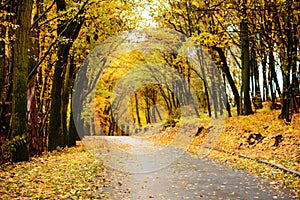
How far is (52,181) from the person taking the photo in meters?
11.4

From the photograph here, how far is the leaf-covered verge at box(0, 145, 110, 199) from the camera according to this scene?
9523 mm

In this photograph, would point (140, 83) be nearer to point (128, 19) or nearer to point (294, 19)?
point (128, 19)

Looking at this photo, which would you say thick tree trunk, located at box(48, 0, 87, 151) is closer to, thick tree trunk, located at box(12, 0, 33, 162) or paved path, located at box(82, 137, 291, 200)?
thick tree trunk, located at box(12, 0, 33, 162)

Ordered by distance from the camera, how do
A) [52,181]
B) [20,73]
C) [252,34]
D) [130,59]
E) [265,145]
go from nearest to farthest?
[52,181] → [20,73] → [265,145] → [252,34] → [130,59]

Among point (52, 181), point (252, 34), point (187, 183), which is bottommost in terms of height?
point (187, 183)

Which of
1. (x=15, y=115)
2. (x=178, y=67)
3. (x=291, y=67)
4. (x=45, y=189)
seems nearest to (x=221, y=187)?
(x=45, y=189)

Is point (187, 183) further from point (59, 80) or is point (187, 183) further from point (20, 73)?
point (59, 80)

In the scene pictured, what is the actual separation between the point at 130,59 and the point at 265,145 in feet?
72.8

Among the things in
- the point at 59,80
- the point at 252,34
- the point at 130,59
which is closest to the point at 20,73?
the point at 59,80

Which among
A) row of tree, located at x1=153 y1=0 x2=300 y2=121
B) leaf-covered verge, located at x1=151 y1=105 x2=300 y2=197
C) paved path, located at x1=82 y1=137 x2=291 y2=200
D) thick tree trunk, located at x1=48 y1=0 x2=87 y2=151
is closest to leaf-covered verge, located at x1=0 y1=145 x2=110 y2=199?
paved path, located at x1=82 y1=137 x2=291 y2=200

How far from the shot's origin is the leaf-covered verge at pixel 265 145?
42.8 feet

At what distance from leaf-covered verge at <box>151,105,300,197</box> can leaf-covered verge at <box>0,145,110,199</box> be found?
16.4ft

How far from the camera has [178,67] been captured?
131 ft

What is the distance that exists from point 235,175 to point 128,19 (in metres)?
16.3
